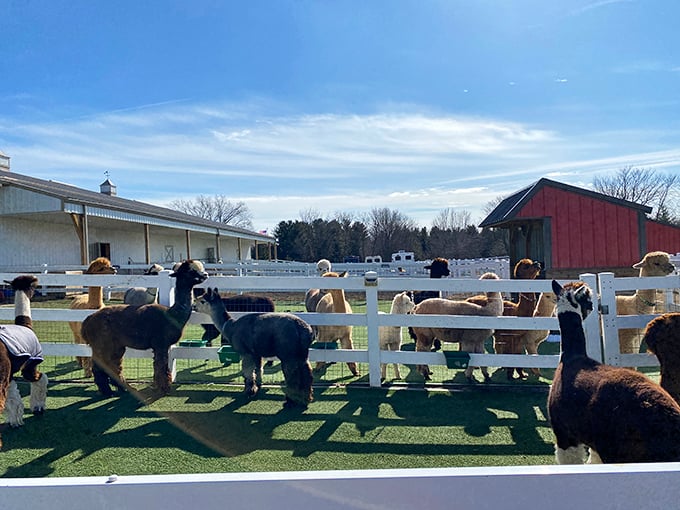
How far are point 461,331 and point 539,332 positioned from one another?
1.19 m

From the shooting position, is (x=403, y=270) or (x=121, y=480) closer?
(x=121, y=480)

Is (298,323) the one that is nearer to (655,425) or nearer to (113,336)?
(113,336)

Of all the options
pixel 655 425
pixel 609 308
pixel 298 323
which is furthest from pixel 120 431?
pixel 609 308

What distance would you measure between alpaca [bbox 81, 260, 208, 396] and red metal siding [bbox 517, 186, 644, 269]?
11222 millimetres

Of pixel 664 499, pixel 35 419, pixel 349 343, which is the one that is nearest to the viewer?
pixel 664 499

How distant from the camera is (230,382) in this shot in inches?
260

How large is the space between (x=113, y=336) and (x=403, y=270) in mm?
15804

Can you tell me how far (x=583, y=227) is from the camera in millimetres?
14000

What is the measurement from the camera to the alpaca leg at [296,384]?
17.4ft

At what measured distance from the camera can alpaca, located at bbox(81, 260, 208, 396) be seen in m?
5.74

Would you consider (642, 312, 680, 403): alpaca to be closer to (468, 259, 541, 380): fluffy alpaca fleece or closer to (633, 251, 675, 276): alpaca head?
(468, 259, 541, 380): fluffy alpaca fleece

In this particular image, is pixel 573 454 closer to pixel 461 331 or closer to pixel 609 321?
pixel 609 321

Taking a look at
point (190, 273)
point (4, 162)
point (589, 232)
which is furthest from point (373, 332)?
point (4, 162)

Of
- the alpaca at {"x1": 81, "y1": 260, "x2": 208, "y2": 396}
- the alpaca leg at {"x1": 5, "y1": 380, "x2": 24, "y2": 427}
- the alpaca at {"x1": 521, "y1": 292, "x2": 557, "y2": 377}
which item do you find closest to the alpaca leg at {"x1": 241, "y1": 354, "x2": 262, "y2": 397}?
the alpaca at {"x1": 81, "y1": 260, "x2": 208, "y2": 396}
